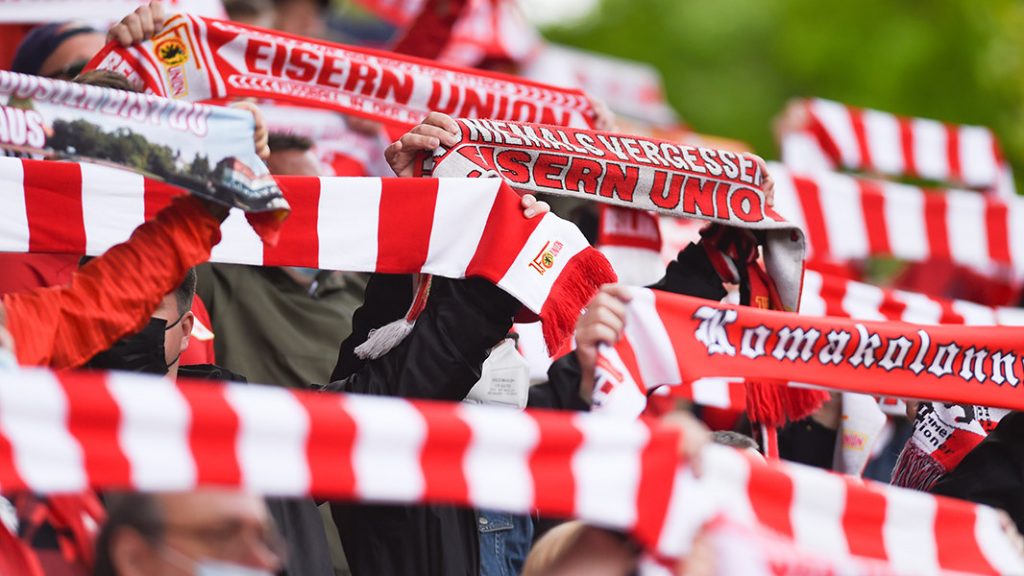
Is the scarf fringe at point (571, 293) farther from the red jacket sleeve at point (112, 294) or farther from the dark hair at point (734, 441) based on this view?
the red jacket sleeve at point (112, 294)

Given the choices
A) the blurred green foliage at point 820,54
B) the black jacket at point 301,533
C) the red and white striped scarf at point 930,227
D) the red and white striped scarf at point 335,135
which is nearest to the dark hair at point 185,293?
the black jacket at point 301,533

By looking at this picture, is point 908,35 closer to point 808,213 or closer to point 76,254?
point 808,213

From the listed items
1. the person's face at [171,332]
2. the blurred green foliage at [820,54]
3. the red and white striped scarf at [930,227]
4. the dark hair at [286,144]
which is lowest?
the person's face at [171,332]

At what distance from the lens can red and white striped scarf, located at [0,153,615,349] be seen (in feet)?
11.3

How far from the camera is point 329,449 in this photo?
2.37 metres

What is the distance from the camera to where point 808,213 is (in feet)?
21.9

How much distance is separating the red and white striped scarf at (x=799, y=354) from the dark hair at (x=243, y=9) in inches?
146

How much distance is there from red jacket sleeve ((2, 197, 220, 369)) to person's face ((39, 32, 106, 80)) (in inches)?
78.0

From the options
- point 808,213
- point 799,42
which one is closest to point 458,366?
point 808,213

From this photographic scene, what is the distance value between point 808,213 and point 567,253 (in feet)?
11.2

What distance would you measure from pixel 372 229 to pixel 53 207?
30.9 inches

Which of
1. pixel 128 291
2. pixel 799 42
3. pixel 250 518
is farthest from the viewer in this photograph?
pixel 799 42

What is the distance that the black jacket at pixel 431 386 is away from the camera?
3355mm

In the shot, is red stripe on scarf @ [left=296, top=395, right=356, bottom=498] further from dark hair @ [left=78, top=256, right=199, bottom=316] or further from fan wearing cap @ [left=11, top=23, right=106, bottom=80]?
fan wearing cap @ [left=11, top=23, right=106, bottom=80]
